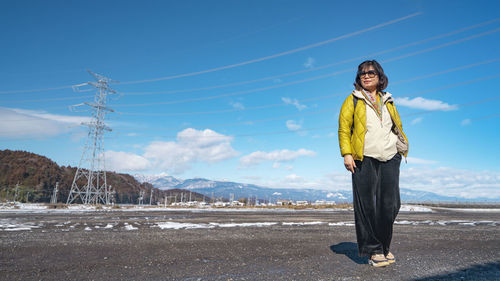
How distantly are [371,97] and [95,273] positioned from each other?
10.3 ft

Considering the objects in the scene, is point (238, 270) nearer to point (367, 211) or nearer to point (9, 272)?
point (367, 211)

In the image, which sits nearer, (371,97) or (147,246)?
(371,97)

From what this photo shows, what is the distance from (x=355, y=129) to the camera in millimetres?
3070

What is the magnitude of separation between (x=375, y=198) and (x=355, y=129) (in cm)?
73

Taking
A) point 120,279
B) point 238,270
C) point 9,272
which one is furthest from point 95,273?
point 238,270

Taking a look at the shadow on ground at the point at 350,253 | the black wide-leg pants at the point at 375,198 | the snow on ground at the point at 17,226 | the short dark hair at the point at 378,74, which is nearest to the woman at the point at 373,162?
the black wide-leg pants at the point at 375,198

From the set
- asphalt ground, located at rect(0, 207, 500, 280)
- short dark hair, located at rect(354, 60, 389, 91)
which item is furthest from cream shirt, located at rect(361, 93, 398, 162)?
Answer: asphalt ground, located at rect(0, 207, 500, 280)

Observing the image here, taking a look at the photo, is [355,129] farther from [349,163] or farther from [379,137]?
[349,163]

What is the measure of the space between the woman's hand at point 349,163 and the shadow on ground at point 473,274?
1.14 m

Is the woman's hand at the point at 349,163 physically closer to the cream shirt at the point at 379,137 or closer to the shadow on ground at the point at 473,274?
the cream shirt at the point at 379,137

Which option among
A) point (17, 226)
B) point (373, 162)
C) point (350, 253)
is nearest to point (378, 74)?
point (373, 162)

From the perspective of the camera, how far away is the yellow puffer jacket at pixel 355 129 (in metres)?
3.01

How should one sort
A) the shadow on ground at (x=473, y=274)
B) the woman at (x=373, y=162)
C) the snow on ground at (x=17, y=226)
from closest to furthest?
the shadow on ground at (x=473, y=274), the woman at (x=373, y=162), the snow on ground at (x=17, y=226)

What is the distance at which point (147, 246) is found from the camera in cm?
383
